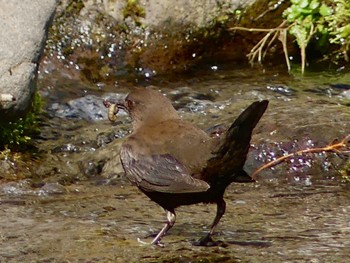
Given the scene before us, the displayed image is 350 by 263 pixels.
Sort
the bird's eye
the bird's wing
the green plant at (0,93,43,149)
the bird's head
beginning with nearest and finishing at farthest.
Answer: the bird's wing, the bird's head, the bird's eye, the green plant at (0,93,43,149)

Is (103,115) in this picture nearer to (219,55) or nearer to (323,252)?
(219,55)

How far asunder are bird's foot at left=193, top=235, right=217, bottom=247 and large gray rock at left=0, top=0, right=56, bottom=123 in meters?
2.51

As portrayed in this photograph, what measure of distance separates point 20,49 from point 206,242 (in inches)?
108

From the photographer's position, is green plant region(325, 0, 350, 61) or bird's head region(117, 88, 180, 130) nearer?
bird's head region(117, 88, 180, 130)

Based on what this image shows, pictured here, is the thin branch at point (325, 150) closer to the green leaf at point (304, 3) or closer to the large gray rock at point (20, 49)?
the large gray rock at point (20, 49)

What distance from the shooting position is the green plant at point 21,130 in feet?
24.1

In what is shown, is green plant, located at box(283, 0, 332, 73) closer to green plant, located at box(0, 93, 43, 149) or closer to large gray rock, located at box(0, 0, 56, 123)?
green plant, located at box(0, 93, 43, 149)

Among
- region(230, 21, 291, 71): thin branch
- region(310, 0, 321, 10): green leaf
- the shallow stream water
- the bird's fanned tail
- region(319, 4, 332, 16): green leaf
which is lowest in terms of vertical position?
the shallow stream water

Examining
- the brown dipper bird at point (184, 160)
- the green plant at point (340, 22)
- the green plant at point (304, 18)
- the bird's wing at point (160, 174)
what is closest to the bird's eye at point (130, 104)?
the brown dipper bird at point (184, 160)

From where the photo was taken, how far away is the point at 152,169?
4949mm

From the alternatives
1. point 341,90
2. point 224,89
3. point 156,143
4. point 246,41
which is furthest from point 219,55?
point 156,143

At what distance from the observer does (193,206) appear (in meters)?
6.02

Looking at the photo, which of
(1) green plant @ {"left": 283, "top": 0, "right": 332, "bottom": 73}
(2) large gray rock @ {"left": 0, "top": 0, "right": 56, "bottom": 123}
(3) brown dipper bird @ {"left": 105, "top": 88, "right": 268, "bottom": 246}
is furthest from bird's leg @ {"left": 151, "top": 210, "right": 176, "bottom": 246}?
(1) green plant @ {"left": 283, "top": 0, "right": 332, "bottom": 73}

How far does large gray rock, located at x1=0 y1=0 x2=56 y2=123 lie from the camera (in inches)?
271
